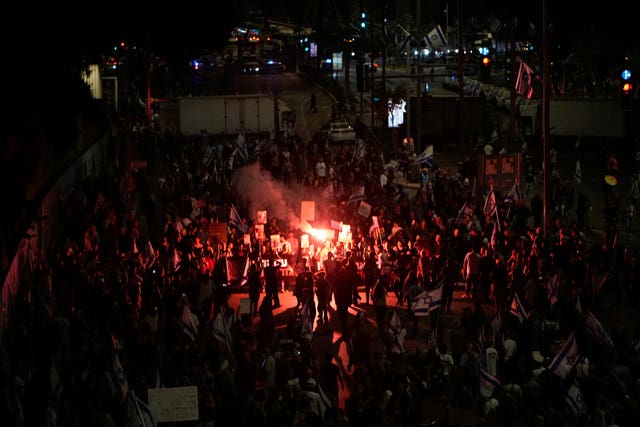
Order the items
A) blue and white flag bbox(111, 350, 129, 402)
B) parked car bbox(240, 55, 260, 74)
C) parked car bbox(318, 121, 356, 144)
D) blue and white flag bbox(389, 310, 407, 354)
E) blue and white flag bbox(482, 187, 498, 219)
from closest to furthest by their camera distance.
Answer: blue and white flag bbox(111, 350, 129, 402), blue and white flag bbox(389, 310, 407, 354), blue and white flag bbox(482, 187, 498, 219), parked car bbox(318, 121, 356, 144), parked car bbox(240, 55, 260, 74)

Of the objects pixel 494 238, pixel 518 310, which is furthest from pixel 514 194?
pixel 518 310

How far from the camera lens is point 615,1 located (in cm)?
5756

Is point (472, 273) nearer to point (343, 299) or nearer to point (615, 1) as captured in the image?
point (343, 299)

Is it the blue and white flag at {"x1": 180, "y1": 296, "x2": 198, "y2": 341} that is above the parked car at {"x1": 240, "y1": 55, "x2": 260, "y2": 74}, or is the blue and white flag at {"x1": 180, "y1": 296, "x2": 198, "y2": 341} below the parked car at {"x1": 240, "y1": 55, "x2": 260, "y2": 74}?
below

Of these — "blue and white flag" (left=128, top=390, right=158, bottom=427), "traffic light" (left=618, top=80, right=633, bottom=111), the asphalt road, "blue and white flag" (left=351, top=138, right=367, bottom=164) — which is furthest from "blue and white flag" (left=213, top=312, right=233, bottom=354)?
"blue and white flag" (left=351, top=138, right=367, bottom=164)

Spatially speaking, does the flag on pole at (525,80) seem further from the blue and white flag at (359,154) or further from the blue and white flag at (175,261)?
the blue and white flag at (175,261)

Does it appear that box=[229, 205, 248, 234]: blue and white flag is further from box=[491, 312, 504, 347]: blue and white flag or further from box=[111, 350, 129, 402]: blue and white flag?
box=[111, 350, 129, 402]: blue and white flag

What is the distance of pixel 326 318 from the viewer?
20453 mm

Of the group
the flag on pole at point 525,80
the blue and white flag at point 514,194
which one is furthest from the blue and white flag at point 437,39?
the blue and white flag at point 514,194

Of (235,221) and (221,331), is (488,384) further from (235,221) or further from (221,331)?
(235,221)

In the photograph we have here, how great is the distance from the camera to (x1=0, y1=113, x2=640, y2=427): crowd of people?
13227mm

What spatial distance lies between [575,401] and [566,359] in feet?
3.16

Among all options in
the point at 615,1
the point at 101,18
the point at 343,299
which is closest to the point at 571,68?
the point at 615,1

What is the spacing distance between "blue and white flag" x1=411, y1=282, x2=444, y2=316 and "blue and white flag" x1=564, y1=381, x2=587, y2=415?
5055 millimetres
